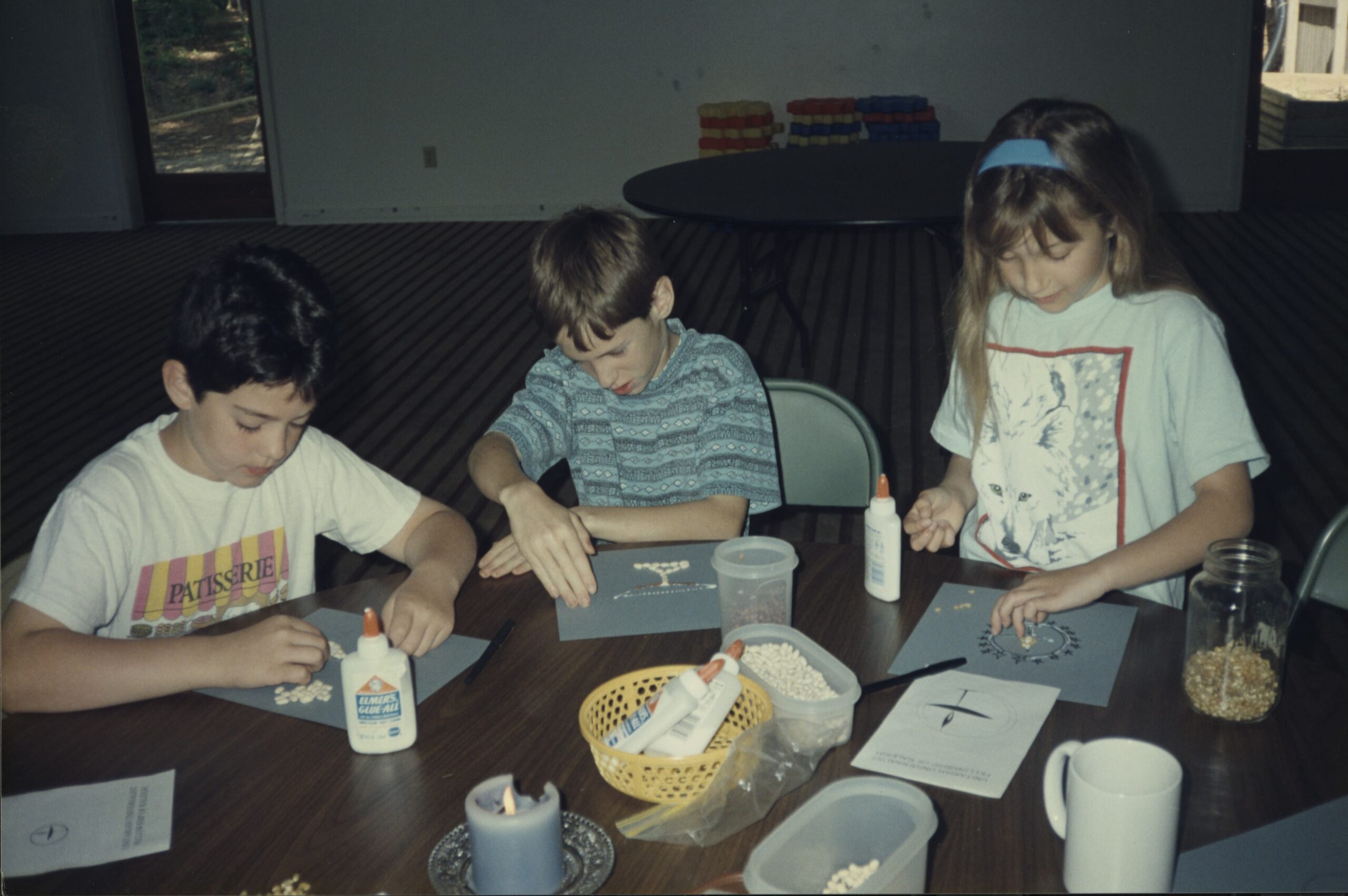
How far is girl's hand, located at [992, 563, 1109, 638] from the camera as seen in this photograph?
121 cm

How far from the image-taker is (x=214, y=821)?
977mm

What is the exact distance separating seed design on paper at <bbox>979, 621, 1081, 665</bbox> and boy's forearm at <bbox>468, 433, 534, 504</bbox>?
2.04 feet

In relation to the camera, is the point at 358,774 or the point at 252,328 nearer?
the point at 358,774

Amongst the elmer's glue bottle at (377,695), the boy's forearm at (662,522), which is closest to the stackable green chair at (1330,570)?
the boy's forearm at (662,522)

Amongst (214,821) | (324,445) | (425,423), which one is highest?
(324,445)

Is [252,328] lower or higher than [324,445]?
higher

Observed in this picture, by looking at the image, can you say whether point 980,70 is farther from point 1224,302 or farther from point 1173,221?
point 1224,302

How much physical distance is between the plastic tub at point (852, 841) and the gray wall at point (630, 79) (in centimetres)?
597

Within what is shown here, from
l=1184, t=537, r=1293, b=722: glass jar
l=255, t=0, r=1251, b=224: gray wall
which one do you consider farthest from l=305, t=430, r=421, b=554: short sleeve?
l=255, t=0, r=1251, b=224: gray wall

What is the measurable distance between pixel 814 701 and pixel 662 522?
558 millimetres

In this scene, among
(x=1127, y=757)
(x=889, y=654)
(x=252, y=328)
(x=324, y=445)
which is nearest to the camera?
(x=1127, y=757)

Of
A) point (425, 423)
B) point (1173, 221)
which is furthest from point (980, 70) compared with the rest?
point (425, 423)

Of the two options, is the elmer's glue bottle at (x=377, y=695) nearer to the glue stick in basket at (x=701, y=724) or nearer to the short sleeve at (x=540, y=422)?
the glue stick in basket at (x=701, y=724)

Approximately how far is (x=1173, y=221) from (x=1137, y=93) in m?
0.72
